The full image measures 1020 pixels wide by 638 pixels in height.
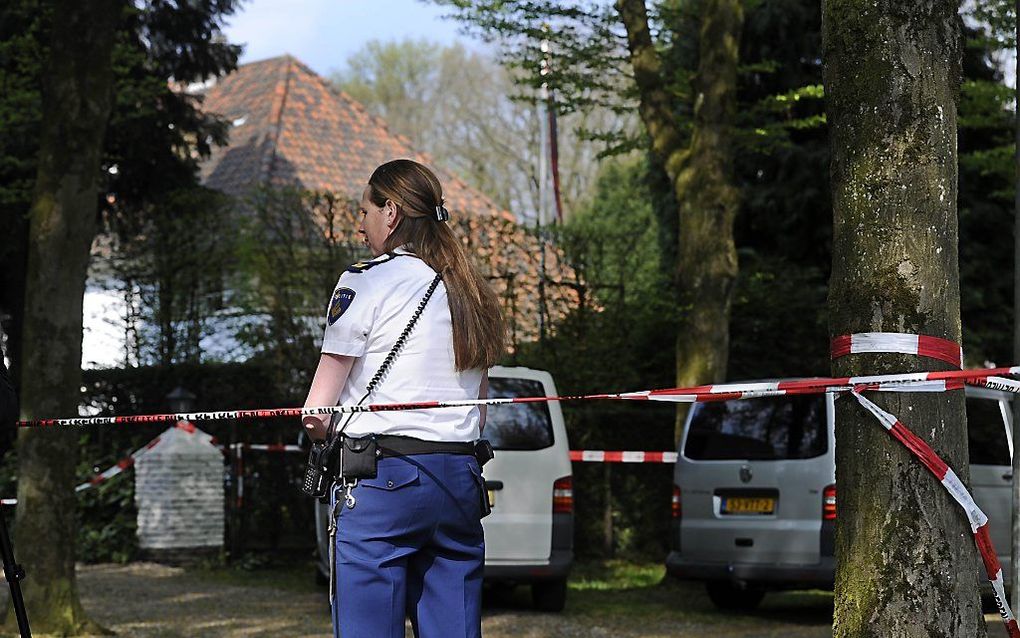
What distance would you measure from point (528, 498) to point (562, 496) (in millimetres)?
283

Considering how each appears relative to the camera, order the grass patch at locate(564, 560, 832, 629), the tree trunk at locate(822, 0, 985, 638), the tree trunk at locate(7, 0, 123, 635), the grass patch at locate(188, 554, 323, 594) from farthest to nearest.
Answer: the grass patch at locate(188, 554, 323, 594) → the grass patch at locate(564, 560, 832, 629) → the tree trunk at locate(7, 0, 123, 635) → the tree trunk at locate(822, 0, 985, 638)

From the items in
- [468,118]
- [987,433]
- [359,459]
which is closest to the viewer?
[359,459]

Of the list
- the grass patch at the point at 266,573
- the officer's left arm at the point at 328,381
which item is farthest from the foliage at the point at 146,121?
the officer's left arm at the point at 328,381

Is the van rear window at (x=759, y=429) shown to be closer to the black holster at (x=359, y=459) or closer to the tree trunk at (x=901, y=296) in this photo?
the tree trunk at (x=901, y=296)

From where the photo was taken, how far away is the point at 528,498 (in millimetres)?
11328

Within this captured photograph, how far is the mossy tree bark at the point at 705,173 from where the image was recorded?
1437 cm

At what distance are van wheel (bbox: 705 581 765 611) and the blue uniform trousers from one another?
27.0 ft

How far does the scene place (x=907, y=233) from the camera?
16.9 feet

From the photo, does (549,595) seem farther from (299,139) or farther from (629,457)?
(299,139)

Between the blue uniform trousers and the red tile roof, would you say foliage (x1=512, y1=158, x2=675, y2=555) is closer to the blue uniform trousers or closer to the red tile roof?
the red tile roof

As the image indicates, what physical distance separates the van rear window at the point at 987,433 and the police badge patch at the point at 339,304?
8.41 metres

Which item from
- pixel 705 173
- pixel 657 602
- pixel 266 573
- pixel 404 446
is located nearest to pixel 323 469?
pixel 404 446

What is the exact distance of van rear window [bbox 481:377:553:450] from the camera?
11.5 m

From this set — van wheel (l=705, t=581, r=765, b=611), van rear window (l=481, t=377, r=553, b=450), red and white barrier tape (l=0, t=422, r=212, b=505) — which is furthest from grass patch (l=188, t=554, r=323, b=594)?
van wheel (l=705, t=581, r=765, b=611)
